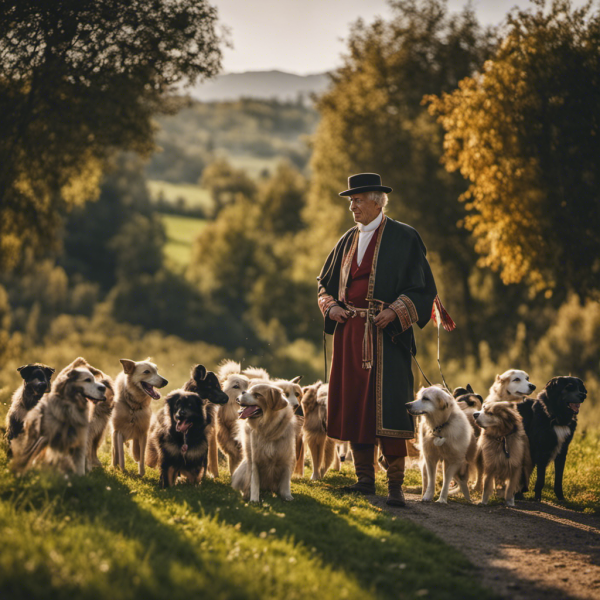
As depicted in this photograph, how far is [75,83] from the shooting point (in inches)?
500

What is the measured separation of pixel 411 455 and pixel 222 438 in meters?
2.62

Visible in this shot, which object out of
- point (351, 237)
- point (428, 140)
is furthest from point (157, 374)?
point (428, 140)

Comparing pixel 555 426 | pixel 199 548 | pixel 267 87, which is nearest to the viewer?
pixel 199 548

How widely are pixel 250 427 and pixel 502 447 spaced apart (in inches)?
119

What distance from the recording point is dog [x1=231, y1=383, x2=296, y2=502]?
6715 mm

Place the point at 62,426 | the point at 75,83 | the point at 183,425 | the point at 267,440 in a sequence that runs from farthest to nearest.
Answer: the point at 75,83, the point at 183,425, the point at 267,440, the point at 62,426

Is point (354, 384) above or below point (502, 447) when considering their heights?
above

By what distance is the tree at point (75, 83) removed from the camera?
39.3ft

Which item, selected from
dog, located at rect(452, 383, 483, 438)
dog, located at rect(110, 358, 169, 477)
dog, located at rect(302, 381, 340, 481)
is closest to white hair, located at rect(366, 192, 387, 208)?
dog, located at rect(302, 381, 340, 481)

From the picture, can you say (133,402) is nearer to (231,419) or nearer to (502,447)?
(231,419)

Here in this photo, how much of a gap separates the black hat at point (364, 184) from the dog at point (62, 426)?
3495 millimetres

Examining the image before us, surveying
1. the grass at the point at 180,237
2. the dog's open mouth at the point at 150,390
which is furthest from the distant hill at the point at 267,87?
the dog's open mouth at the point at 150,390

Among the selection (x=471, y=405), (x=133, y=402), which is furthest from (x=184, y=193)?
(x=471, y=405)

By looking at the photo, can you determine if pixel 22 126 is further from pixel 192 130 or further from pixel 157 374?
pixel 192 130
